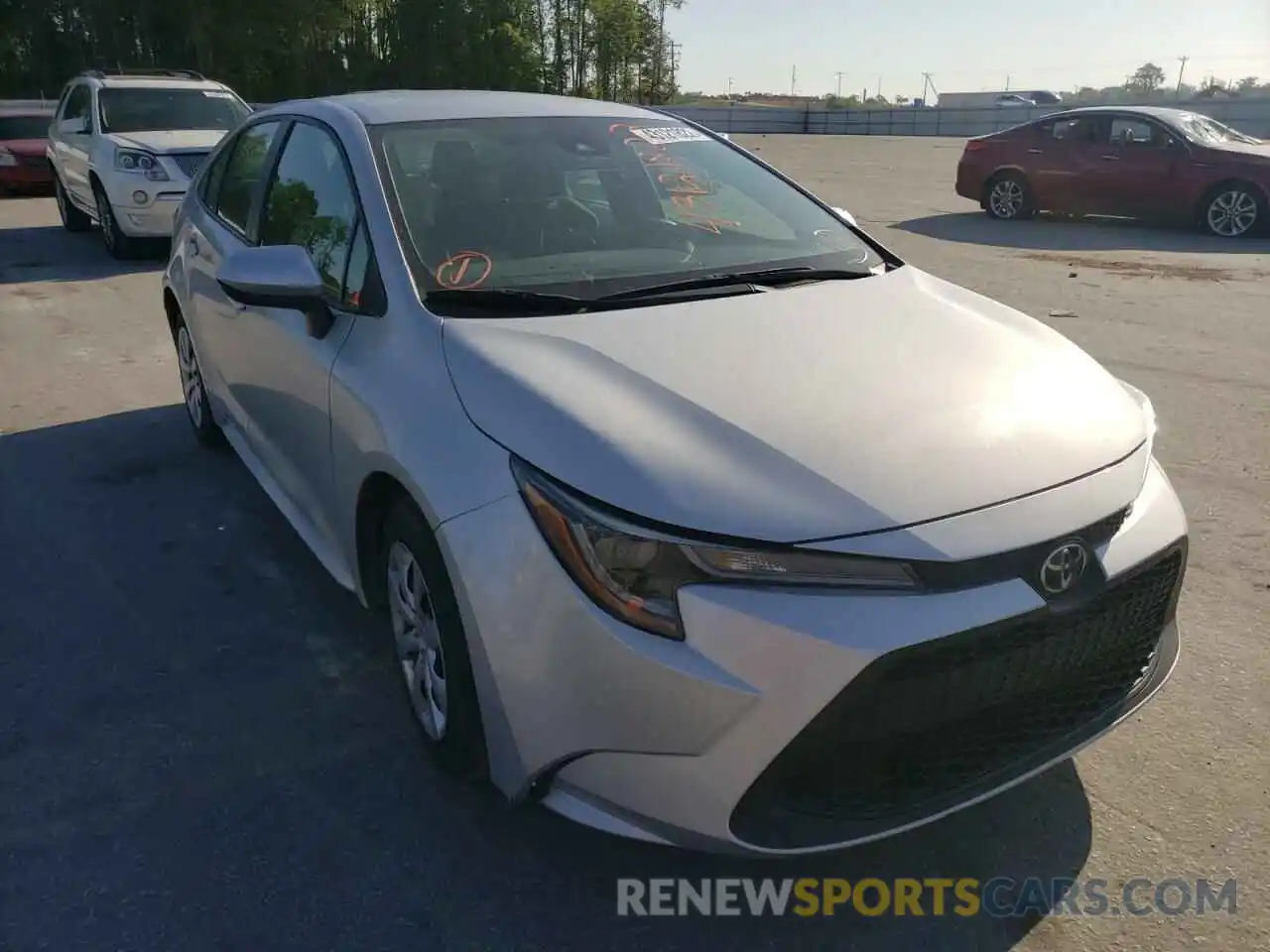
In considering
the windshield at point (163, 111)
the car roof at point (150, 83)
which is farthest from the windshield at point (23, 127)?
the windshield at point (163, 111)

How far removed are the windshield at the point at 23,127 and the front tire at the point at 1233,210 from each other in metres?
16.0

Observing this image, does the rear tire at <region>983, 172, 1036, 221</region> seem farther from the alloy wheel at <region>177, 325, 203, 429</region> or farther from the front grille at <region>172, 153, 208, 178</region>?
the alloy wheel at <region>177, 325, 203, 429</region>

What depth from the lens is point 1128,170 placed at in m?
12.9

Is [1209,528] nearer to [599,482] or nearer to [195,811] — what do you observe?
[599,482]

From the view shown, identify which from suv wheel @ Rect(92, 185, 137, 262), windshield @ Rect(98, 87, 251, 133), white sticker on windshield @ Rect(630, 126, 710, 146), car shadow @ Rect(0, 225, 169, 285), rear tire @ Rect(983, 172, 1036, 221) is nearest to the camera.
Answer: white sticker on windshield @ Rect(630, 126, 710, 146)

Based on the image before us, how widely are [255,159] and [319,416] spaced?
163 centimetres

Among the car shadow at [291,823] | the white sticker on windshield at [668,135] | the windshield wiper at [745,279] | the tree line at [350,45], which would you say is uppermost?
the tree line at [350,45]

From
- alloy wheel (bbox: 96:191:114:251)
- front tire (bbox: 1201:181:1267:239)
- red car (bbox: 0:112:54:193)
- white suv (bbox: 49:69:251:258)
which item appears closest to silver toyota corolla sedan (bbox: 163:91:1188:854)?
white suv (bbox: 49:69:251:258)

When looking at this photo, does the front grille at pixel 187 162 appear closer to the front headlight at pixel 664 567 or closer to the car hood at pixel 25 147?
the car hood at pixel 25 147

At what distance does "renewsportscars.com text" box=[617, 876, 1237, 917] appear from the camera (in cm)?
232

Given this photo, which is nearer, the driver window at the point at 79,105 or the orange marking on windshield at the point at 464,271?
the orange marking on windshield at the point at 464,271

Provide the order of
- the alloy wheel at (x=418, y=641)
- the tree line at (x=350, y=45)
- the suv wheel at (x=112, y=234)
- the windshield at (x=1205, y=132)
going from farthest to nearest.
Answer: the tree line at (x=350, y=45) → the windshield at (x=1205, y=132) → the suv wheel at (x=112, y=234) → the alloy wheel at (x=418, y=641)

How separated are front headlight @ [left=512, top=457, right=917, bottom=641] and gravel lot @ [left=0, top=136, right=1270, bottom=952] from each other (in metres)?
0.76

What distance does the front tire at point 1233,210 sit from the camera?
12109 millimetres
